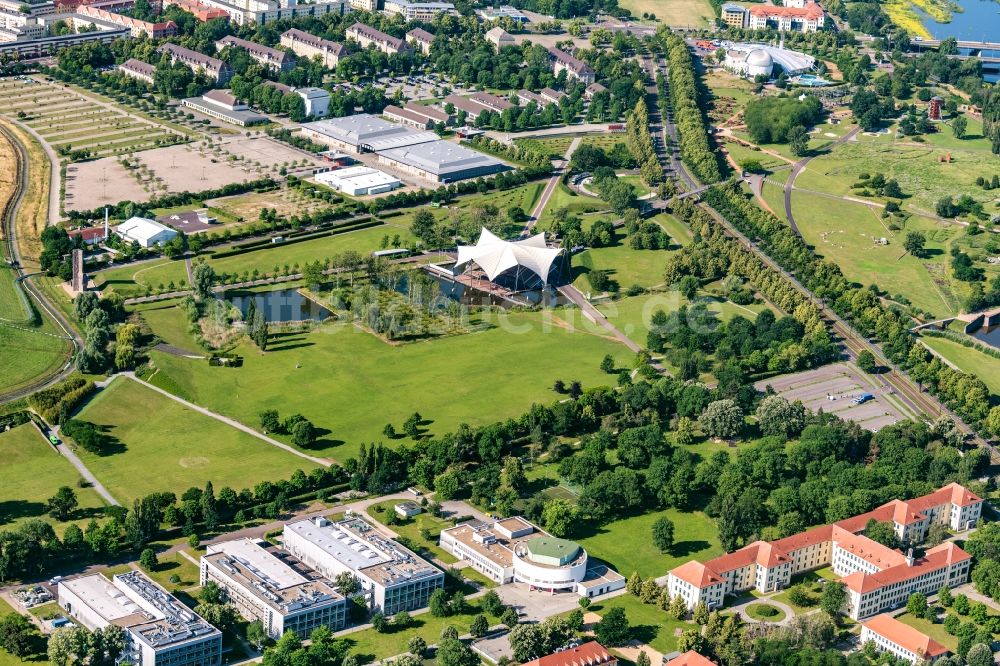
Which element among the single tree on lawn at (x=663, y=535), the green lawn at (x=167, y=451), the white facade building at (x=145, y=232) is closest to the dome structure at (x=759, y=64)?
the white facade building at (x=145, y=232)

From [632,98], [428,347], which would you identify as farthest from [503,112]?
[428,347]

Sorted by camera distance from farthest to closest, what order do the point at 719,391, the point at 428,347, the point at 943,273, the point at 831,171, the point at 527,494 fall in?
the point at 831,171, the point at 943,273, the point at 428,347, the point at 719,391, the point at 527,494

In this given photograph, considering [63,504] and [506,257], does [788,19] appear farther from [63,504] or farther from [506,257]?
[63,504]

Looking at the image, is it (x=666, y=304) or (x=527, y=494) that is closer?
(x=527, y=494)

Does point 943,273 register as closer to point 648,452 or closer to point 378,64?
point 648,452

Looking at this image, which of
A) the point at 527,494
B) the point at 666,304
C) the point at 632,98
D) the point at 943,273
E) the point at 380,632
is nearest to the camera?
the point at 380,632

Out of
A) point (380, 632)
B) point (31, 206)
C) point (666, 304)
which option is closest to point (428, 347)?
point (666, 304)

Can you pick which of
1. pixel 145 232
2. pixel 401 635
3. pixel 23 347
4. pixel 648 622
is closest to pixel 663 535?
pixel 648 622
